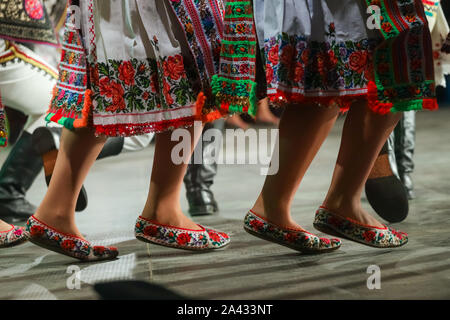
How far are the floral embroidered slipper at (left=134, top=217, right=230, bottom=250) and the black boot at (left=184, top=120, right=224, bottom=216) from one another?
0.67 m

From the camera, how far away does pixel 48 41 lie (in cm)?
233

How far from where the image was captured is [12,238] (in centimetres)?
195

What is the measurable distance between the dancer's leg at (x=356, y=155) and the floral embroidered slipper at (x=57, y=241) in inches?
25.4

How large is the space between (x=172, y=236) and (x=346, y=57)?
651 mm

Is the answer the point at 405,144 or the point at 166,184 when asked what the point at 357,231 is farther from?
the point at 405,144

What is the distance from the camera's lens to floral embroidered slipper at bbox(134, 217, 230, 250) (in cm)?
177

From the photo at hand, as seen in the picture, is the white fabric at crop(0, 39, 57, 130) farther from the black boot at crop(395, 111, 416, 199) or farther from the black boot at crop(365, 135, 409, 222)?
the black boot at crop(395, 111, 416, 199)

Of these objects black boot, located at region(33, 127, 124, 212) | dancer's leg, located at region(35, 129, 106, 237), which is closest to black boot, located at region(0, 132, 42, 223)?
black boot, located at region(33, 127, 124, 212)

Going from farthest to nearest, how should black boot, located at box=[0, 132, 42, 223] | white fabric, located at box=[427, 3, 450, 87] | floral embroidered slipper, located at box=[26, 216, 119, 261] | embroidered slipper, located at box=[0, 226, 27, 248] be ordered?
white fabric, located at box=[427, 3, 450, 87] → black boot, located at box=[0, 132, 42, 223] → embroidered slipper, located at box=[0, 226, 27, 248] → floral embroidered slipper, located at box=[26, 216, 119, 261]

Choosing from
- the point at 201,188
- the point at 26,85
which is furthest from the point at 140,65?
the point at 201,188

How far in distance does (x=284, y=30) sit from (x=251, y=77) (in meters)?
0.14

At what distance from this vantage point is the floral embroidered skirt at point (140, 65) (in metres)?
1.64

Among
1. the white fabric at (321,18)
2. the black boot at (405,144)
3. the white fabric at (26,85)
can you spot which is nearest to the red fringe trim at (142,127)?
the white fabric at (321,18)

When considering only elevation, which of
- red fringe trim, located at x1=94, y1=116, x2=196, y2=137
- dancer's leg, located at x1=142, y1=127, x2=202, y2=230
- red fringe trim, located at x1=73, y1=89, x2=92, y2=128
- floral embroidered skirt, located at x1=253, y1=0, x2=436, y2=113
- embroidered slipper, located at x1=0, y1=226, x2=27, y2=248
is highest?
floral embroidered skirt, located at x1=253, y1=0, x2=436, y2=113
